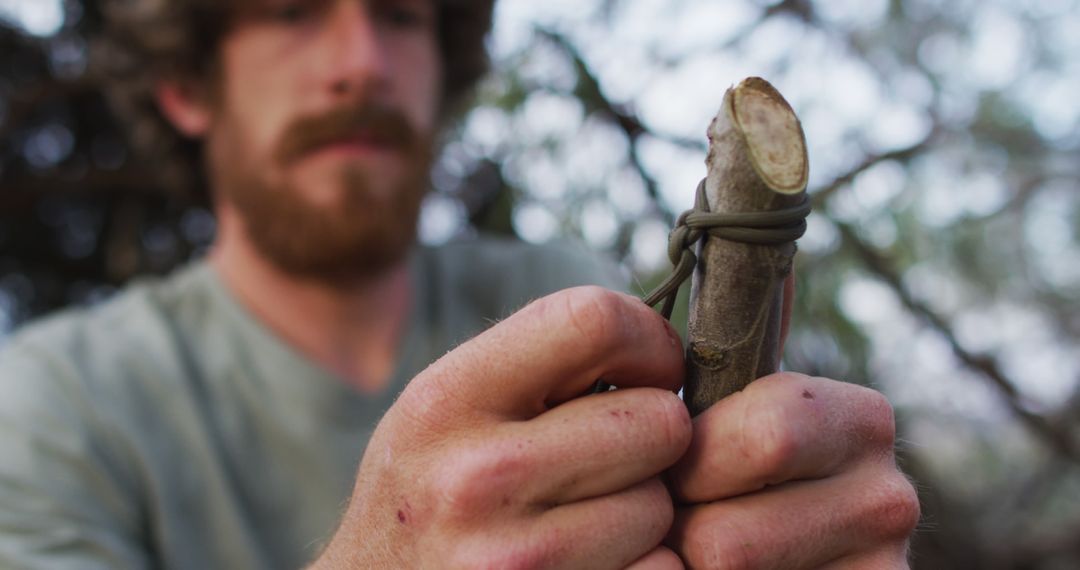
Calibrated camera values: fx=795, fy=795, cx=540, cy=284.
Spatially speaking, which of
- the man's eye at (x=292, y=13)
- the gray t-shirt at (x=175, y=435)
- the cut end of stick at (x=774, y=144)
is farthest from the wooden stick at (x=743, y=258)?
the man's eye at (x=292, y=13)

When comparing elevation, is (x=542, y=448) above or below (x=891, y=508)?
above

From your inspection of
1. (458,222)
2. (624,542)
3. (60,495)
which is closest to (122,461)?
(60,495)

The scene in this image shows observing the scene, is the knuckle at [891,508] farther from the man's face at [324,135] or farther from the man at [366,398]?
the man's face at [324,135]

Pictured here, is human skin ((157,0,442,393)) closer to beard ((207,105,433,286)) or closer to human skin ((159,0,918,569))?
beard ((207,105,433,286))

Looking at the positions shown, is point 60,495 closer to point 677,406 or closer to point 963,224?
point 677,406

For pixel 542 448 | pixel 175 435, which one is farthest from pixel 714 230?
pixel 175 435

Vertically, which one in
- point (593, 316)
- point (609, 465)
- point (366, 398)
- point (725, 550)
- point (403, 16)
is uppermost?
point (403, 16)

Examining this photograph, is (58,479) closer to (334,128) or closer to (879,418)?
(334,128)
